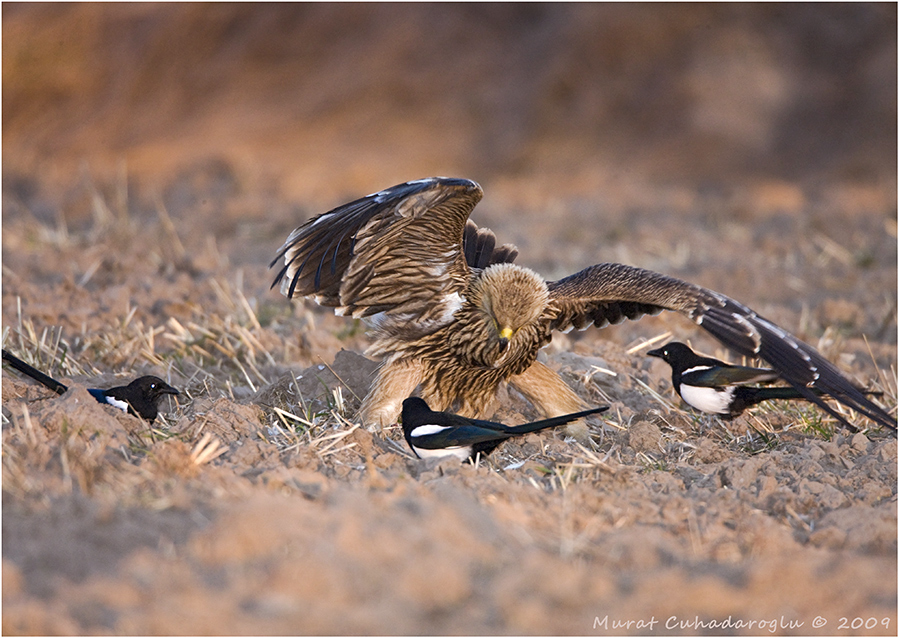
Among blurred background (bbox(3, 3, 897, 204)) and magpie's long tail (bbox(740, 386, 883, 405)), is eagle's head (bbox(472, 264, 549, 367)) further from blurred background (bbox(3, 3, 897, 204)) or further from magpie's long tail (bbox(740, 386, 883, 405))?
blurred background (bbox(3, 3, 897, 204))

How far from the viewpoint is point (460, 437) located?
433 cm

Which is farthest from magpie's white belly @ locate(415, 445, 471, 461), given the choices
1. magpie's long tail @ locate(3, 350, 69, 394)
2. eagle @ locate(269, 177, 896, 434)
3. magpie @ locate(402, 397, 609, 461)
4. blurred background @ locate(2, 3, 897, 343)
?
blurred background @ locate(2, 3, 897, 343)

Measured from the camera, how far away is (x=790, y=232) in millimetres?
10961

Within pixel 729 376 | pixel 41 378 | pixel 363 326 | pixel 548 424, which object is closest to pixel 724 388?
pixel 729 376

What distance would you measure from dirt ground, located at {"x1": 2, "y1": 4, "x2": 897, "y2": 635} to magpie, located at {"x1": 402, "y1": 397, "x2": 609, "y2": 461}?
13cm

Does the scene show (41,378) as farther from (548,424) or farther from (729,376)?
(729,376)

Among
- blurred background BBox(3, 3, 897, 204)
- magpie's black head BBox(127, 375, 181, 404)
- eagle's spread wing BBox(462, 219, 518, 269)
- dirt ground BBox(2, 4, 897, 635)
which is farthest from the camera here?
blurred background BBox(3, 3, 897, 204)

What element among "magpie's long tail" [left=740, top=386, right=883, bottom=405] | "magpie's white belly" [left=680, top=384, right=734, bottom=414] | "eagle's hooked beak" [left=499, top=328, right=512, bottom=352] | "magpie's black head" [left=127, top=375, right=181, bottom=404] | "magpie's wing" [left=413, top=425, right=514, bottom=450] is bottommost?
"magpie's black head" [left=127, top=375, right=181, bottom=404]

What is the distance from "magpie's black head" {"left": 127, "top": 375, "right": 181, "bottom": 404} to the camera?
4.67m

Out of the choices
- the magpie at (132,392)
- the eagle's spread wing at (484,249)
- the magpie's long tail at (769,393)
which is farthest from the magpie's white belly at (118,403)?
the magpie's long tail at (769,393)

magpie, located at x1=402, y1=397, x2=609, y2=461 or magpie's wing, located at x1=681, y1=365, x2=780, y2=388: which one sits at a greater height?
magpie's wing, located at x1=681, y1=365, x2=780, y2=388

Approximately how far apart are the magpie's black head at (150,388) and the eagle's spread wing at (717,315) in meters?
2.03

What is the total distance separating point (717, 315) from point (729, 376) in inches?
19.5

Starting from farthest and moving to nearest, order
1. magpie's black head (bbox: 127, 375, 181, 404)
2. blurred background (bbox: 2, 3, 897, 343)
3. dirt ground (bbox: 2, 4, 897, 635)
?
blurred background (bbox: 2, 3, 897, 343) → magpie's black head (bbox: 127, 375, 181, 404) → dirt ground (bbox: 2, 4, 897, 635)
